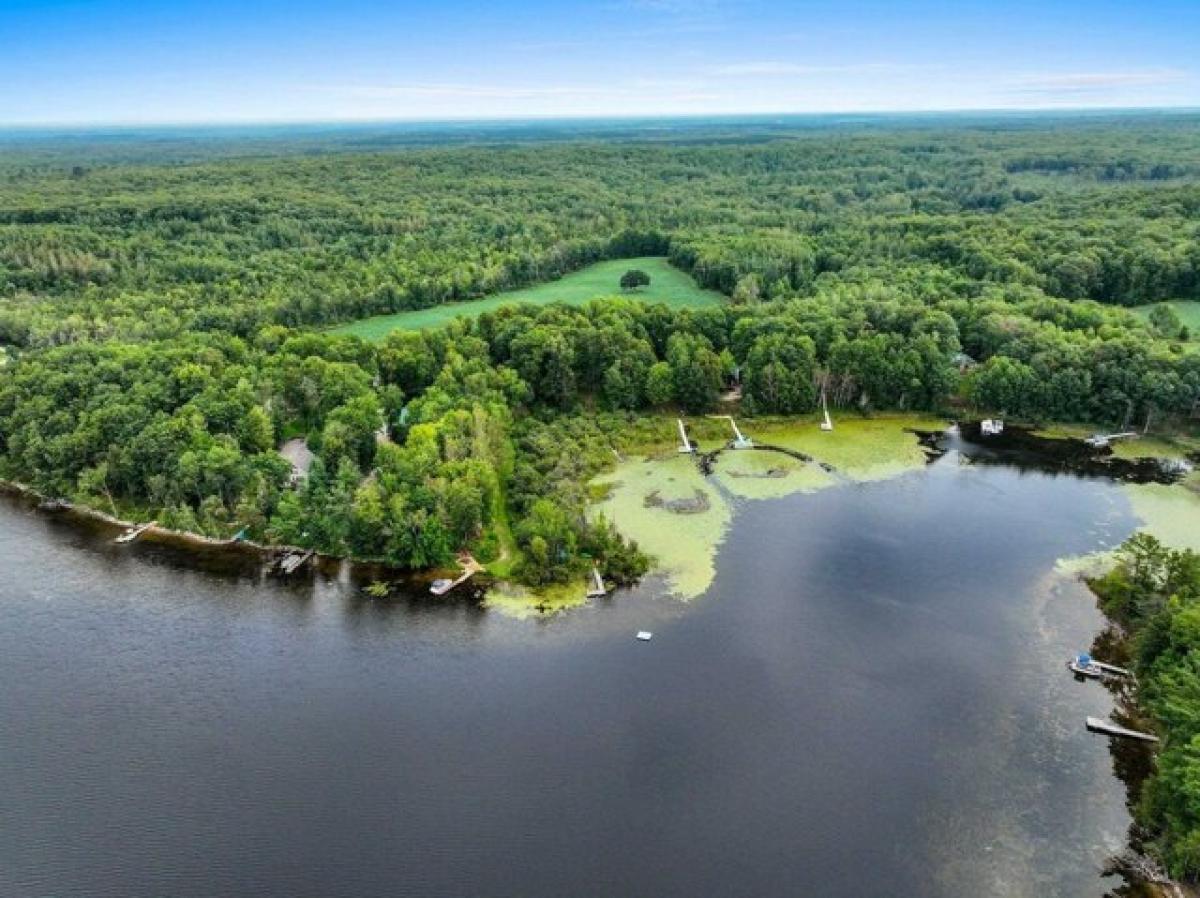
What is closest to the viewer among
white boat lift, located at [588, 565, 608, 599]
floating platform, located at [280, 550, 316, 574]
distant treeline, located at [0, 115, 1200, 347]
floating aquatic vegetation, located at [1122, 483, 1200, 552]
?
white boat lift, located at [588, 565, 608, 599]

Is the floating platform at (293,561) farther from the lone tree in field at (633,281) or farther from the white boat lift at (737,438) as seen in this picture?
the lone tree in field at (633,281)

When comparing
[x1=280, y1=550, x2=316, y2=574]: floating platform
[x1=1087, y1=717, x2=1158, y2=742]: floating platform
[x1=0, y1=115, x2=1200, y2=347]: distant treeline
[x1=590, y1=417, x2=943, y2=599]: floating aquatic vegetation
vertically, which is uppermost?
[x1=0, y1=115, x2=1200, y2=347]: distant treeline

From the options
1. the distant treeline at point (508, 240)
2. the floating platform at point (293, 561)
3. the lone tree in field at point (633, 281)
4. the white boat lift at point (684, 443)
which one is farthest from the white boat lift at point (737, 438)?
the lone tree in field at point (633, 281)

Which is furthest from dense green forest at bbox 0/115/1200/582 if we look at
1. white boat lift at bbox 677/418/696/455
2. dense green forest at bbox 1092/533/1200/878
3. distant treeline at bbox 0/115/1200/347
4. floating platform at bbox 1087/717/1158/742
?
dense green forest at bbox 1092/533/1200/878

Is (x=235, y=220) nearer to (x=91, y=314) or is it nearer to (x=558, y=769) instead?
(x=91, y=314)

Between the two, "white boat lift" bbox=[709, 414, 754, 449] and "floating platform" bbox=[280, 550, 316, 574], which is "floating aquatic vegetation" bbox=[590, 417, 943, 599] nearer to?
"white boat lift" bbox=[709, 414, 754, 449]
